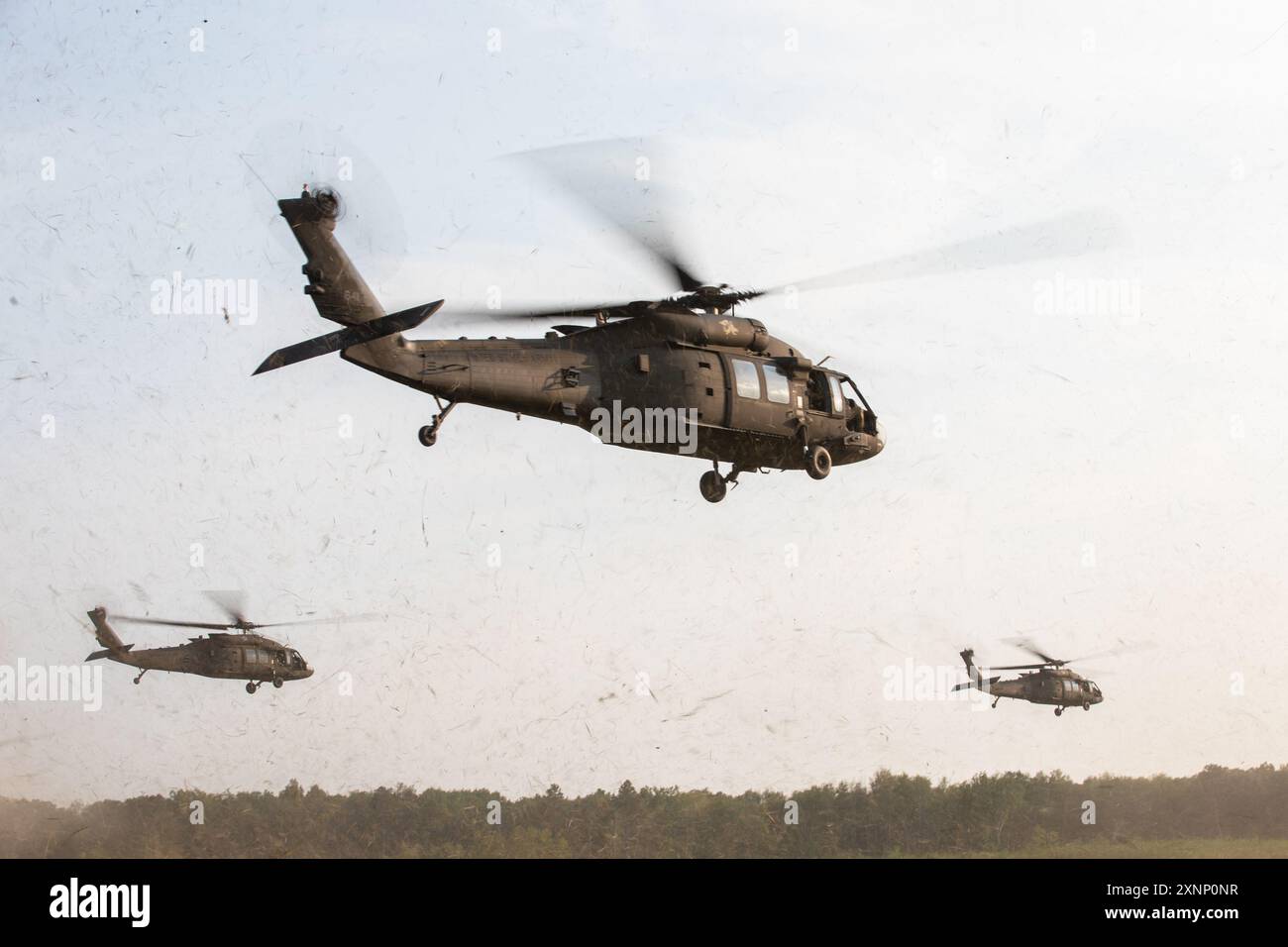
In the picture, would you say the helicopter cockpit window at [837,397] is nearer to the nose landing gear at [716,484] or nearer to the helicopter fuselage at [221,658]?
the nose landing gear at [716,484]

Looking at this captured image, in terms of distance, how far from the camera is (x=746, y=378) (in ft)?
75.3

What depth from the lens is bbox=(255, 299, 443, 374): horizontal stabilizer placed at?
1883cm

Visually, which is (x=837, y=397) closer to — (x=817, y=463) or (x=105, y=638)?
(x=817, y=463)

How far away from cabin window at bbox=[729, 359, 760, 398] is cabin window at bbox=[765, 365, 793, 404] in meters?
0.27

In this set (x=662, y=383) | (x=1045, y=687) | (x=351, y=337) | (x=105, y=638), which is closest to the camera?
(x=351, y=337)

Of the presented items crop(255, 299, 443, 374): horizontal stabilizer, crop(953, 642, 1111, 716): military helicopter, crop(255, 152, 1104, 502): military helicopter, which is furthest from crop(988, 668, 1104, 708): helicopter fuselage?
crop(255, 299, 443, 374): horizontal stabilizer

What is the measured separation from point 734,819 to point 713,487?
2388cm

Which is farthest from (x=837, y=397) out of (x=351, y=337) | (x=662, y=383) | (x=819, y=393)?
(x=351, y=337)

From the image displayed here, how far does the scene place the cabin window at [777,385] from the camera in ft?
76.6

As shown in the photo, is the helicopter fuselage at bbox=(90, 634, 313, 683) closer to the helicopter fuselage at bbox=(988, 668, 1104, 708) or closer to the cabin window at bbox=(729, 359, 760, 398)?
the cabin window at bbox=(729, 359, 760, 398)

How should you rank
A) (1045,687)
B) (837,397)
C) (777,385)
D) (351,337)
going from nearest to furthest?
(351,337) → (777,385) → (837,397) → (1045,687)

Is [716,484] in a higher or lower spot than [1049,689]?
higher
